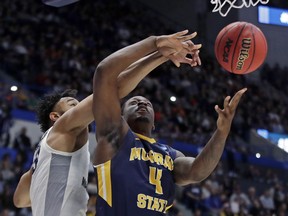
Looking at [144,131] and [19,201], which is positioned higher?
[144,131]

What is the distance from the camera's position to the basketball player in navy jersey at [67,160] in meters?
3.15

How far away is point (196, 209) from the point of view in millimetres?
10945

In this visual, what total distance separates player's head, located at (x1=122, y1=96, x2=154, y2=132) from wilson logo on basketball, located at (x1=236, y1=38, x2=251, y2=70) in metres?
0.77

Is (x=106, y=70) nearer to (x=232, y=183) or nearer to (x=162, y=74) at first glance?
(x=232, y=183)

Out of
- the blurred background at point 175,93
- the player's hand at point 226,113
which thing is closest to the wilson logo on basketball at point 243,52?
the player's hand at point 226,113

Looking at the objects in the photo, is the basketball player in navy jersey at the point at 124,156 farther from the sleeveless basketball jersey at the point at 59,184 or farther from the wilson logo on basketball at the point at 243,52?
the wilson logo on basketball at the point at 243,52

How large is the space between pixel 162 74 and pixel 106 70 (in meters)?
12.6

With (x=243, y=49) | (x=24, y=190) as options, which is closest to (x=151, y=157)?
(x=24, y=190)

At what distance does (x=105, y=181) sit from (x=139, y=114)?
461 mm

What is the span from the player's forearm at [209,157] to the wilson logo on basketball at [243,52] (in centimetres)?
64

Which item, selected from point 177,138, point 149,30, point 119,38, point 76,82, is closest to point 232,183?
point 177,138

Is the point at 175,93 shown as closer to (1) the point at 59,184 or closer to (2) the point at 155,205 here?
(1) the point at 59,184

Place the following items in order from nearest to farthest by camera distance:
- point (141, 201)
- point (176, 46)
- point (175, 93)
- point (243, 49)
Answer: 1. point (176, 46)
2. point (141, 201)
3. point (243, 49)
4. point (175, 93)

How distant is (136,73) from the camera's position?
3139mm
